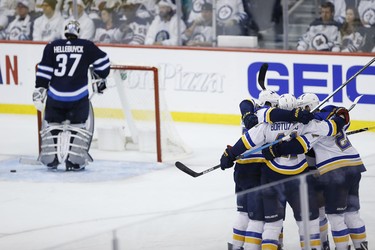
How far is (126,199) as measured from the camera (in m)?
8.39

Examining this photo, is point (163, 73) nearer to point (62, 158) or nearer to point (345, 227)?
point (62, 158)

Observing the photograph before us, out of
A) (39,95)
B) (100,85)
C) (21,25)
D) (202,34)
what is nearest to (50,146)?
(39,95)

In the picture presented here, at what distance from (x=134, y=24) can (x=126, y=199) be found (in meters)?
3.88

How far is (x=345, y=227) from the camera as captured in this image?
20.6ft

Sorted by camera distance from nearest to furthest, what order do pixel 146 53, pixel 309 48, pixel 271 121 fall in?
pixel 271 121
pixel 309 48
pixel 146 53

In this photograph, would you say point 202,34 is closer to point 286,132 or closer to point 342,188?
point 286,132

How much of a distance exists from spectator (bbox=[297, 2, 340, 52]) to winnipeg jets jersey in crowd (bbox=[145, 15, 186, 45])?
4.50 feet

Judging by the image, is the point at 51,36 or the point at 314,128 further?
the point at 51,36

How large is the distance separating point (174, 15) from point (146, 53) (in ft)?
1.56

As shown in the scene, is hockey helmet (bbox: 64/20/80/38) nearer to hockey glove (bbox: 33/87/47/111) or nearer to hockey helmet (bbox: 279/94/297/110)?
hockey glove (bbox: 33/87/47/111)

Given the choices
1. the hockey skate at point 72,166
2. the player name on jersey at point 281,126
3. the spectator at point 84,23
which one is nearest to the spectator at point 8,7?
the spectator at point 84,23

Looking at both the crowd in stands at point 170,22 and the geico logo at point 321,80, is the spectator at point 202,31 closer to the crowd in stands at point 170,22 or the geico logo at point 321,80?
the crowd in stands at point 170,22

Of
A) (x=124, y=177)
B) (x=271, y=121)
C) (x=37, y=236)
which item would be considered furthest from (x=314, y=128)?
(x=124, y=177)

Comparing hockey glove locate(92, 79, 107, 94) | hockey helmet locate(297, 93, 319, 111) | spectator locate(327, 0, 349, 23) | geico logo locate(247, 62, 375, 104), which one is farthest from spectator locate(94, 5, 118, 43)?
hockey helmet locate(297, 93, 319, 111)
